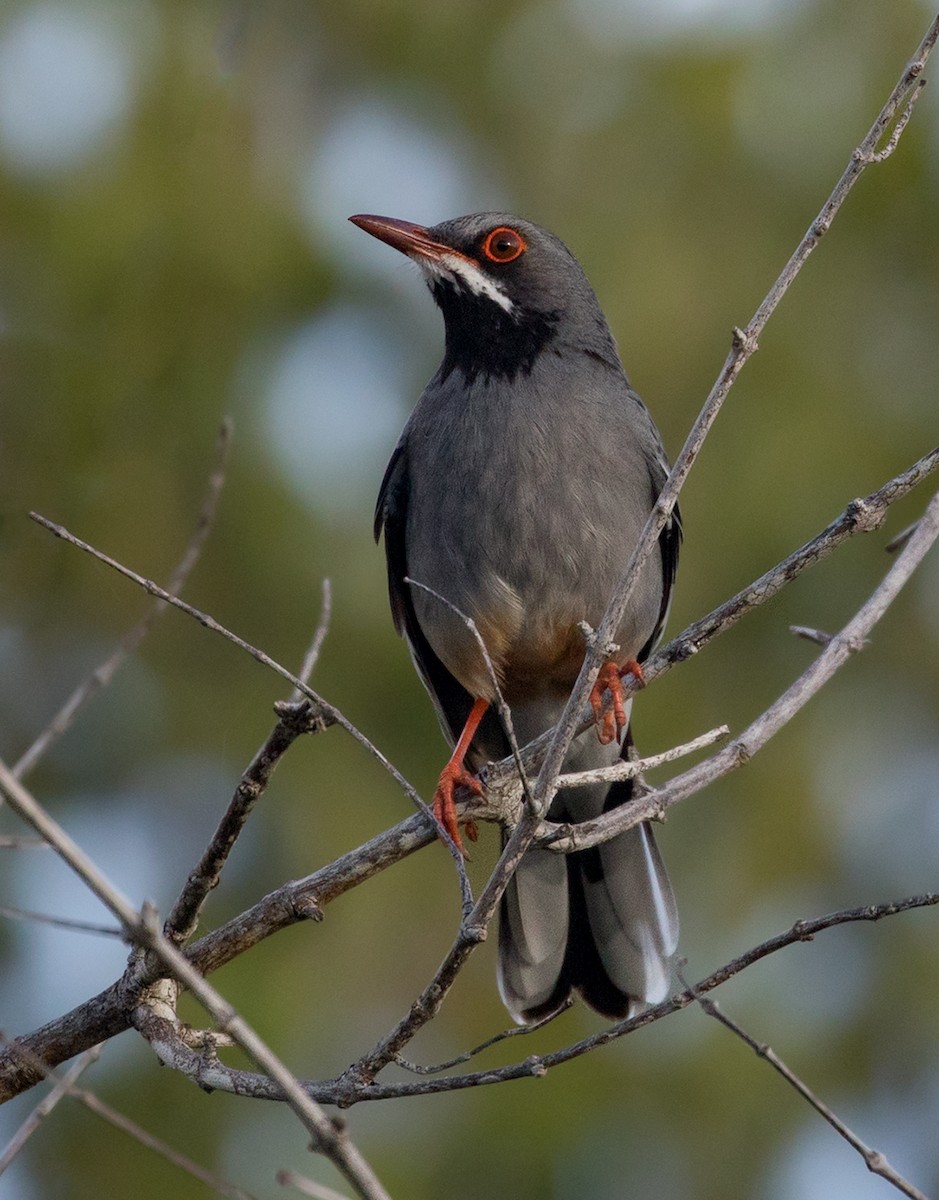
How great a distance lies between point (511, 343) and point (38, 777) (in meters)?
4.22

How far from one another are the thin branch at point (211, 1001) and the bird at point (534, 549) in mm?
2581

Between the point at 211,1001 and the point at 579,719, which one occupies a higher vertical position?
the point at 579,719

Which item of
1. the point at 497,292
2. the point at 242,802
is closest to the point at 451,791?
the point at 242,802

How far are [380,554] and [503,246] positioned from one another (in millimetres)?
2657

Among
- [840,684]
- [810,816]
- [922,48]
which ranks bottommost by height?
[922,48]

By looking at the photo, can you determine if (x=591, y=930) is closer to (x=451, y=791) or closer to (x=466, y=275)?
(x=451, y=791)

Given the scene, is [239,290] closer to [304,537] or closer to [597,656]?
[304,537]

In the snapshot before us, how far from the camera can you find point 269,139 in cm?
927

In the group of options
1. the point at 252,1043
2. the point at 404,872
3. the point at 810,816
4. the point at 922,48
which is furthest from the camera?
the point at 810,816

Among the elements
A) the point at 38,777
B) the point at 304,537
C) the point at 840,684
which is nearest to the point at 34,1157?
the point at 38,777

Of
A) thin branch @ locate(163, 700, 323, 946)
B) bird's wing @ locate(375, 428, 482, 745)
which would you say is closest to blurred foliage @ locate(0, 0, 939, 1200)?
bird's wing @ locate(375, 428, 482, 745)

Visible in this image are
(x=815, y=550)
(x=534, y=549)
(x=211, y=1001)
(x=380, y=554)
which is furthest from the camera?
(x=380, y=554)

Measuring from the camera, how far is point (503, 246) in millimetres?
5953

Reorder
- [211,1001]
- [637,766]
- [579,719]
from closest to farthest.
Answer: [211,1001]
[579,719]
[637,766]
